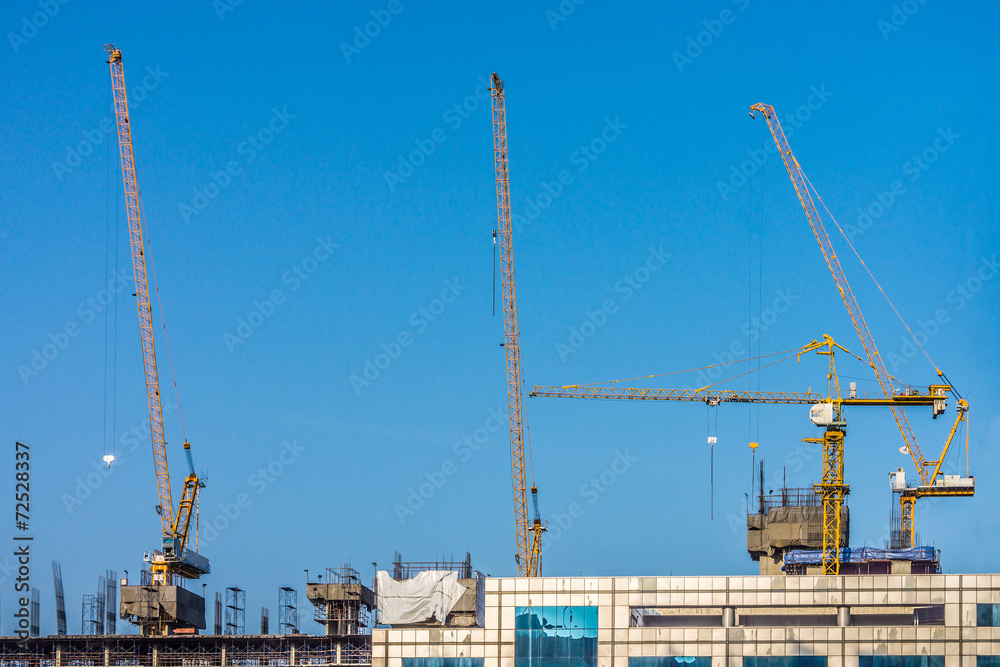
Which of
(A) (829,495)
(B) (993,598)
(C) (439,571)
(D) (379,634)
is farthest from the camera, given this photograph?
(A) (829,495)

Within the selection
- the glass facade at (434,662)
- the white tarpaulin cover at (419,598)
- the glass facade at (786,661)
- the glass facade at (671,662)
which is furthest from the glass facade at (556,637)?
the white tarpaulin cover at (419,598)

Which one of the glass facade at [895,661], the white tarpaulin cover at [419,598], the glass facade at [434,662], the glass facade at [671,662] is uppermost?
the white tarpaulin cover at [419,598]

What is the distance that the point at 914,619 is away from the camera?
145 metres

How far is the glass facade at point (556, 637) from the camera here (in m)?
145

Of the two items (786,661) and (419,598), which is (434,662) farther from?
(786,661)

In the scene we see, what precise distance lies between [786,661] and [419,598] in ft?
163

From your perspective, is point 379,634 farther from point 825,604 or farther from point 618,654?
point 825,604

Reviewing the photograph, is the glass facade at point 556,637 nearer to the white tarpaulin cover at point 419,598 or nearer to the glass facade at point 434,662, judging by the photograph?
the glass facade at point 434,662

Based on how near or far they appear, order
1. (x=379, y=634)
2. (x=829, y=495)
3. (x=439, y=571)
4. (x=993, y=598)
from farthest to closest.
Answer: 1. (x=829, y=495)
2. (x=439, y=571)
3. (x=379, y=634)
4. (x=993, y=598)

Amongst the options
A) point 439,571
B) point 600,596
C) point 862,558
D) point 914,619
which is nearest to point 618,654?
point 600,596

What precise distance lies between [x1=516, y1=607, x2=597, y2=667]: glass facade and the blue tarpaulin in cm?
5419

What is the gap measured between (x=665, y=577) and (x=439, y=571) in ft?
134

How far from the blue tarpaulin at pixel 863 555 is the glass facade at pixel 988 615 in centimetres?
4500

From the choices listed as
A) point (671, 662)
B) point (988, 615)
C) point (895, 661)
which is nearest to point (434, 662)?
point (671, 662)
